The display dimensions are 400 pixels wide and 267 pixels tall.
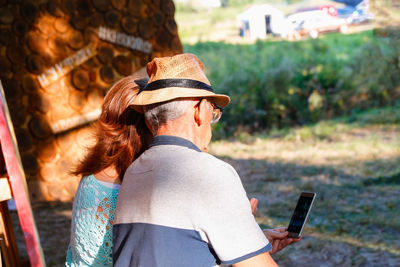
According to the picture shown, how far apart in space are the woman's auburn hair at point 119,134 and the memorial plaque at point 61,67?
3016 millimetres

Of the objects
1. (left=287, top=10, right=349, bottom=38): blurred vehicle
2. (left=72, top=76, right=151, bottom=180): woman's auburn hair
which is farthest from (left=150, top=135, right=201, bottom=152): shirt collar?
(left=287, top=10, right=349, bottom=38): blurred vehicle

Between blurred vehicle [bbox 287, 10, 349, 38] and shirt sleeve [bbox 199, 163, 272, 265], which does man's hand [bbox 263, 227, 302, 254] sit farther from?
blurred vehicle [bbox 287, 10, 349, 38]

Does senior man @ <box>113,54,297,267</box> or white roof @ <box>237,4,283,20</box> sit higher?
senior man @ <box>113,54,297,267</box>

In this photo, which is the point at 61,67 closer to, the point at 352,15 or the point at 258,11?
the point at 352,15

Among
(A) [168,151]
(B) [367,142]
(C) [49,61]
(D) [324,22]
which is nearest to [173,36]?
(C) [49,61]

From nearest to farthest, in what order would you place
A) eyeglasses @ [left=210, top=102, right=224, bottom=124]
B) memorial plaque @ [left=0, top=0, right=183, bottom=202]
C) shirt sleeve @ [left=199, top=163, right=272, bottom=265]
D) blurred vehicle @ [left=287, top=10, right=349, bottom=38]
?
1. shirt sleeve @ [left=199, top=163, right=272, bottom=265]
2. eyeglasses @ [left=210, top=102, right=224, bottom=124]
3. memorial plaque @ [left=0, top=0, right=183, bottom=202]
4. blurred vehicle @ [left=287, top=10, right=349, bottom=38]

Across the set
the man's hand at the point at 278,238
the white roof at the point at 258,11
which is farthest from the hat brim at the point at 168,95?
the white roof at the point at 258,11

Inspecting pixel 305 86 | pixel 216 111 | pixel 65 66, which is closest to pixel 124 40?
pixel 65 66

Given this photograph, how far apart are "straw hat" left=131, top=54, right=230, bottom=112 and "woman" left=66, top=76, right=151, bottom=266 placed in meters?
0.18

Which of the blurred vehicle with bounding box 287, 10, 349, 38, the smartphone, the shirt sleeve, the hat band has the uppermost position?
the hat band

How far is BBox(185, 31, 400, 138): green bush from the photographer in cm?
965

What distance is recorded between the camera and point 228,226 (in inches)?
57.2

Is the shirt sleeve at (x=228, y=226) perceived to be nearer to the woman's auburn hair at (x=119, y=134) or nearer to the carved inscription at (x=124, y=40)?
the woman's auburn hair at (x=119, y=134)

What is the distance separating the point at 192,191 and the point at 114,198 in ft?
1.73
